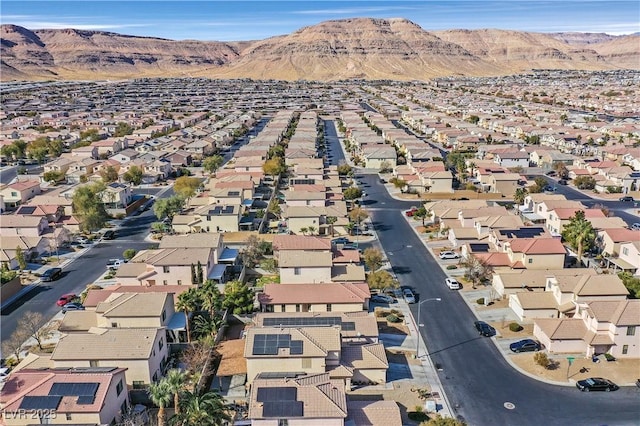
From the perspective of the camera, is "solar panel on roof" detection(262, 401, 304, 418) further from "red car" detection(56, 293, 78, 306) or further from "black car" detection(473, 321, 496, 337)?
"red car" detection(56, 293, 78, 306)

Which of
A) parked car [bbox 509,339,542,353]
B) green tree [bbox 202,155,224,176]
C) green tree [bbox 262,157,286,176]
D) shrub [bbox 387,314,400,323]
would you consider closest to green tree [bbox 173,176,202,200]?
green tree [bbox 202,155,224,176]

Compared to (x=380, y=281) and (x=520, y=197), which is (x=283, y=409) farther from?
(x=520, y=197)

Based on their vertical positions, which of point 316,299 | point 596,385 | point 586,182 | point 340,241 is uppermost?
point 586,182

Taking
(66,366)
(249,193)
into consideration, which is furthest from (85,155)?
(66,366)

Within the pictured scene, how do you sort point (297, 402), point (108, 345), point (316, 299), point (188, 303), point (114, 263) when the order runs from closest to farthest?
point (297, 402), point (108, 345), point (188, 303), point (316, 299), point (114, 263)

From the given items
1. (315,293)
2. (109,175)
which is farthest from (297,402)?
(109,175)

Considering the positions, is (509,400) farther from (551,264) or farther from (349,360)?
(551,264)
